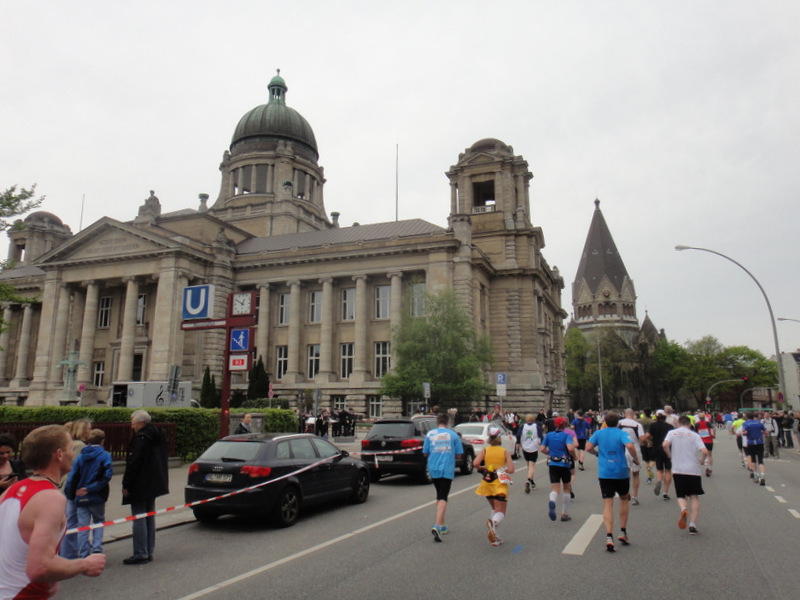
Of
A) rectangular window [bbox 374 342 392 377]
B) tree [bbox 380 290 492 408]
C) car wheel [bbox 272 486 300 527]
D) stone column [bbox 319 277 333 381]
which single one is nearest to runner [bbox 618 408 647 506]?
car wheel [bbox 272 486 300 527]

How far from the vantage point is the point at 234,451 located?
33.2ft

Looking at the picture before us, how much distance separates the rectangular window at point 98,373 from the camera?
156 ft

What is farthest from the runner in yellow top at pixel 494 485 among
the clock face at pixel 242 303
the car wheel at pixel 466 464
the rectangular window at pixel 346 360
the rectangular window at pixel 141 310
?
the rectangular window at pixel 141 310

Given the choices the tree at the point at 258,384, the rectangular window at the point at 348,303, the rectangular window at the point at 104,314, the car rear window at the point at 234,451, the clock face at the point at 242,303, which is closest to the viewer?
the car rear window at the point at 234,451

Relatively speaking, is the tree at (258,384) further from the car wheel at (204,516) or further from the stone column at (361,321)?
the car wheel at (204,516)

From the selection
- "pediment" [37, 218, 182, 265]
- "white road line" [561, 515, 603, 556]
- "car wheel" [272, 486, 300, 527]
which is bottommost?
"white road line" [561, 515, 603, 556]

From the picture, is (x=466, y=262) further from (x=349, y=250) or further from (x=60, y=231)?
(x=60, y=231)

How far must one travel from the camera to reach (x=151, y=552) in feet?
25.7

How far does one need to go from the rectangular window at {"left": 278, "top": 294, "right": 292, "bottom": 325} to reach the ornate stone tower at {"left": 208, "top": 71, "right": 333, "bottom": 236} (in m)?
13.9

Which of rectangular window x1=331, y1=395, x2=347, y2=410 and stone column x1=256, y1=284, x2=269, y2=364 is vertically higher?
stone column x1=256, y1=284, x2=269, y2=364

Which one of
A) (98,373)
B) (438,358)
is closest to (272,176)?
(98,373)

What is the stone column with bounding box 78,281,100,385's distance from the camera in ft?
150

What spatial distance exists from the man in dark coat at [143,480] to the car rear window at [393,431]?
314 inches

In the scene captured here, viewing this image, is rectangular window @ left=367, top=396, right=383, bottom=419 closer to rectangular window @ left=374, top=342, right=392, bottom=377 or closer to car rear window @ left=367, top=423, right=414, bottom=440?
rectangular window @ left=374, top=342, right=392, bottom=377
